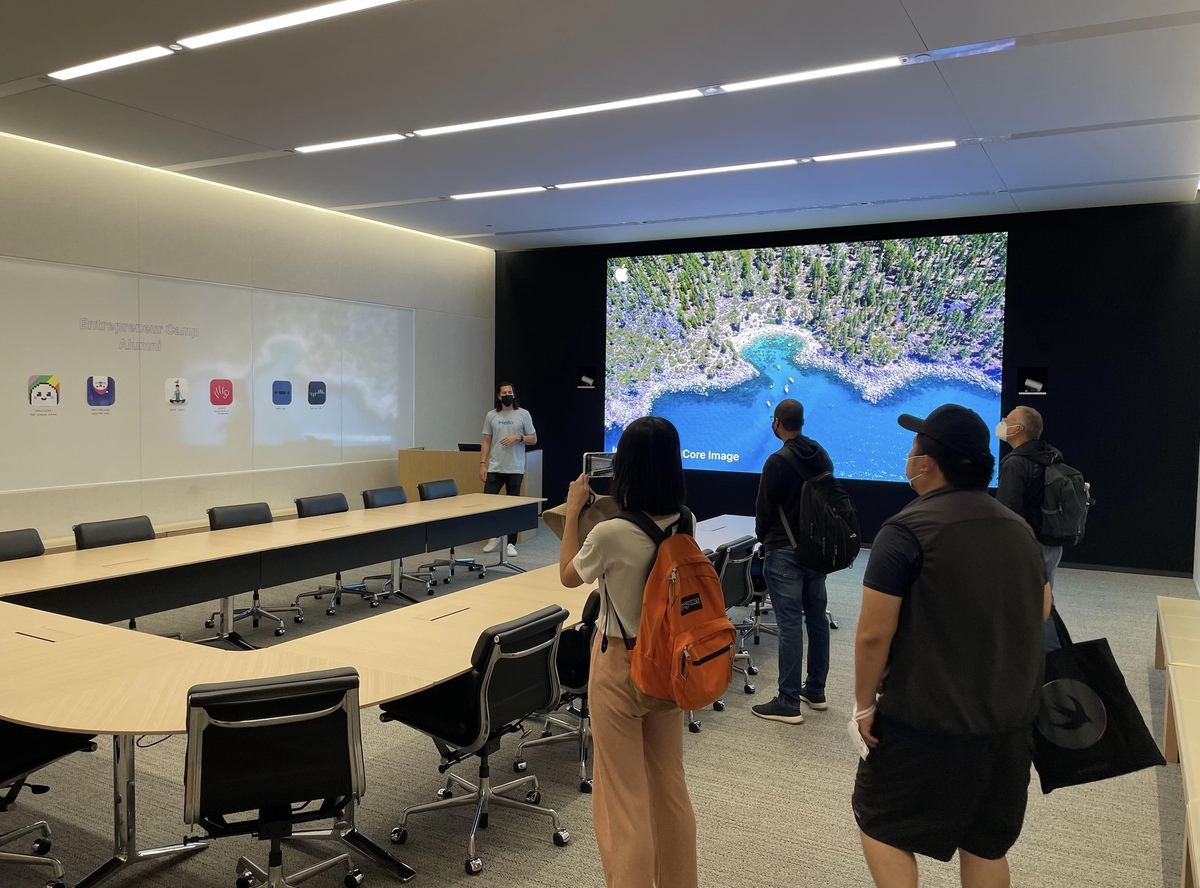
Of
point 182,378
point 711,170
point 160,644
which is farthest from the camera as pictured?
point 182,378

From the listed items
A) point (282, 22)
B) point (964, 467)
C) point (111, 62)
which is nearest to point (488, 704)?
point (964, 467)

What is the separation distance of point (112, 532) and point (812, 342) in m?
7.20

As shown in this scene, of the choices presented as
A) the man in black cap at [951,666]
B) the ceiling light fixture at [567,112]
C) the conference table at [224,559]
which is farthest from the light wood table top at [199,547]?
the man in black cap at [951,666]

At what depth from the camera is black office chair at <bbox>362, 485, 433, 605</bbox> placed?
7.18 metres

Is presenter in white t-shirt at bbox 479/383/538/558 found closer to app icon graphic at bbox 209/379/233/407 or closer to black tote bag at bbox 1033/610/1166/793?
app icon graphic at bbox 209/379/233/407

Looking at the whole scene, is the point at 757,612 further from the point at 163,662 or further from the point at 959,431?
the point at 959,431

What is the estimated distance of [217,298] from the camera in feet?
27.3

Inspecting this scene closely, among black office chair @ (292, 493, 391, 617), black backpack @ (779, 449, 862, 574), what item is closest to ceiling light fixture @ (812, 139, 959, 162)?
black backpack @ (779, 449, 862, 574)

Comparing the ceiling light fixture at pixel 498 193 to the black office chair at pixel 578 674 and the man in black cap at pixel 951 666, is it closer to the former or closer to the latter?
the black office chair at pixel 578 674

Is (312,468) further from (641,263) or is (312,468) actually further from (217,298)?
(641,263)

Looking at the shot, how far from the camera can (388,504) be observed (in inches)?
292

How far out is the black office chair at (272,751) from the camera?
2430 mm

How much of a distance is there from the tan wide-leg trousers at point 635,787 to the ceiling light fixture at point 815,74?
149 inches

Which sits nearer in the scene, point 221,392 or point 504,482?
point 221,392
